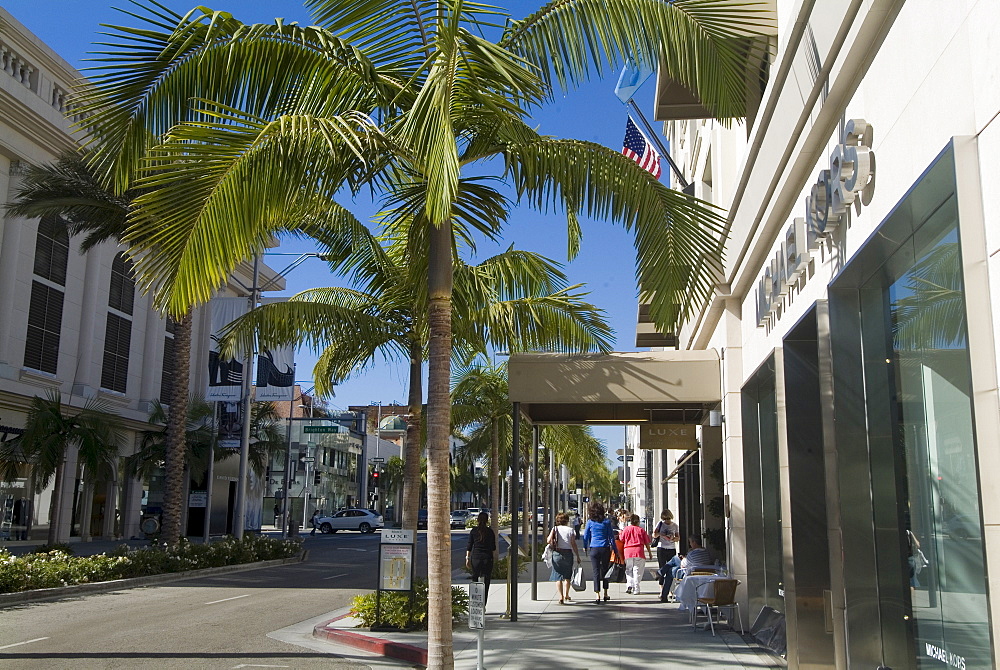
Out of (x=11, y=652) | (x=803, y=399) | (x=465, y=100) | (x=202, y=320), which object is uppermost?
(x=202, y=320)

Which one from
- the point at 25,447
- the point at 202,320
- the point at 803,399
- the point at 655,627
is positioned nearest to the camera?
the point at 803,399

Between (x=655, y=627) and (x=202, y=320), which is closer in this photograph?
(x=655, y=627)

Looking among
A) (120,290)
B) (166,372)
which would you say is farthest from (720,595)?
(166,372)

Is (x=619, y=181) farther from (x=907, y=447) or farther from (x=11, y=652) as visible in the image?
(x=11, y=652)

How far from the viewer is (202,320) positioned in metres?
50.6

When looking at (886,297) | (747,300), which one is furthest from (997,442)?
(747,300)

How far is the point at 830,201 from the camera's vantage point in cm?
755

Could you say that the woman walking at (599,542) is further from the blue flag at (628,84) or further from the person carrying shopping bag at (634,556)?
the blue flag at (628,84)

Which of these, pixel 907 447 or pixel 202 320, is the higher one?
pixel 202 320

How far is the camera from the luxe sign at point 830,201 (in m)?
6.77

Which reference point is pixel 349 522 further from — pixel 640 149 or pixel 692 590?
pixel 692 590

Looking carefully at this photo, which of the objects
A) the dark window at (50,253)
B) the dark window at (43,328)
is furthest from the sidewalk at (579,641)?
the dark window at (50,253)

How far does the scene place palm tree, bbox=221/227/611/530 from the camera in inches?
561

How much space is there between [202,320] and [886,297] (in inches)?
1872
